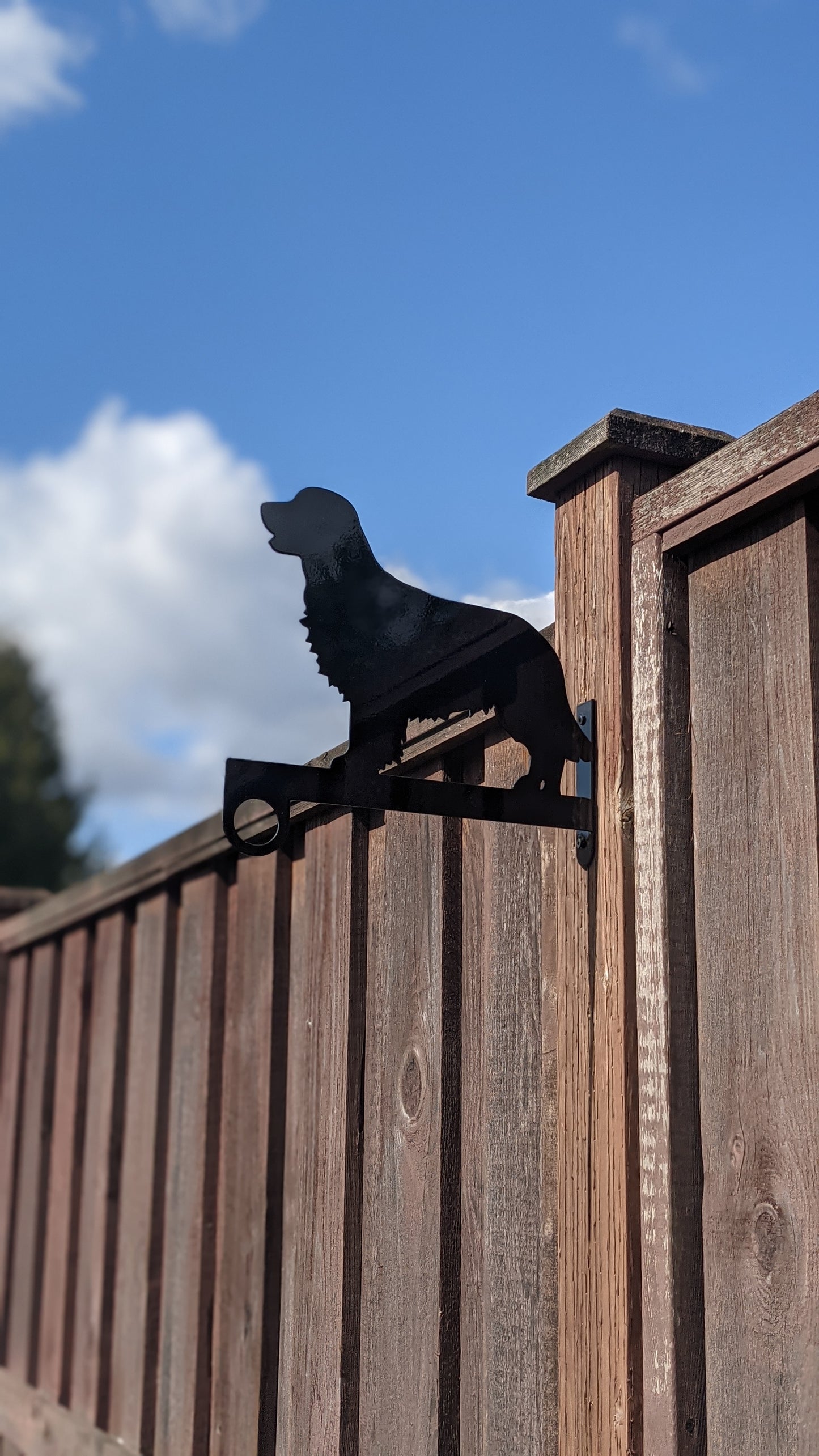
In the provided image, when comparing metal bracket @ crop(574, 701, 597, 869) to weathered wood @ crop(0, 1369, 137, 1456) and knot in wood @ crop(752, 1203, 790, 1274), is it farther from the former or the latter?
weathered wood @ crop(0, 1369, 137, 1456)

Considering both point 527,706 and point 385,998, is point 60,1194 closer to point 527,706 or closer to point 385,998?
point 385,998

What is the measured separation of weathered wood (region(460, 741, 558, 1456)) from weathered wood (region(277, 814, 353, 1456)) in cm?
38

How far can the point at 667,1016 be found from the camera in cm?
131

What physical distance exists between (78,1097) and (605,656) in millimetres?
2569

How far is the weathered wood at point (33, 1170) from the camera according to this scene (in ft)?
12.2

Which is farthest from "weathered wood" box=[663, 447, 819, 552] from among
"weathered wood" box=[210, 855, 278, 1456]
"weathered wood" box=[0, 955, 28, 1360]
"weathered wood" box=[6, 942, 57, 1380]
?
"weathered wood" box=[0, 955, 28, 1360]

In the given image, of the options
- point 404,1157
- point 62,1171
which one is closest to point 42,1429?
point 62,1171

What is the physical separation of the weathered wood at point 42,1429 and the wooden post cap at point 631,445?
2.33m

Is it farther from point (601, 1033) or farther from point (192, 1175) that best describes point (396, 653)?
point (192, 1175)

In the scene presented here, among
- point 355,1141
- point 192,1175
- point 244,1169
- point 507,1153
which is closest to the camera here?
point 507,1153

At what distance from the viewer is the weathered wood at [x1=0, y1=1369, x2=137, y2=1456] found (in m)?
3.04

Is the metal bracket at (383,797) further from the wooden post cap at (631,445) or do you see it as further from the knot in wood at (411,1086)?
the knot in wood at (411,1086)

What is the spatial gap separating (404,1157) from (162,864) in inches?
54.4

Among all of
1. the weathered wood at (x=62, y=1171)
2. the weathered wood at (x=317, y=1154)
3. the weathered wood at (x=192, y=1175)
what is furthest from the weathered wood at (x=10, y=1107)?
the weathered wood at (x=317, y=1154)
